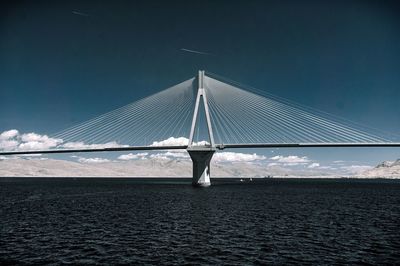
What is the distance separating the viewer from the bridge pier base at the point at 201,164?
97.0 metres

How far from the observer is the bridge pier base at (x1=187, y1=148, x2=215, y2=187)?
318 feet

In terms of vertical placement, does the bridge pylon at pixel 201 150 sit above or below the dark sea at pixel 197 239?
above

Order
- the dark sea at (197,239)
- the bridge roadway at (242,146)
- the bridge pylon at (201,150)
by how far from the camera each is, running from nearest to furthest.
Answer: the dark sea at (197,239) → the bridge pylon at (201,150) → the bridge roadway at (242,146)

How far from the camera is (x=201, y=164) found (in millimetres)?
102812

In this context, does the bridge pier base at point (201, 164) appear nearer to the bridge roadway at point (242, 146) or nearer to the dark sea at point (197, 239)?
the bridge roadway at point (242, 146)

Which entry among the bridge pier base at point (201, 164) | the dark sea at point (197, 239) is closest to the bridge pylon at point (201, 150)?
the bridge pier base at point (201, 164)

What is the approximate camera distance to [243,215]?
151 ft

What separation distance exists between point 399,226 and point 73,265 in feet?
111

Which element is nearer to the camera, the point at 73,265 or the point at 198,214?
the point at 73,265

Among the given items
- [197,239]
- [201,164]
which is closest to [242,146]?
[201,164]

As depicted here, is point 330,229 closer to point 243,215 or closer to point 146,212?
point 243,215

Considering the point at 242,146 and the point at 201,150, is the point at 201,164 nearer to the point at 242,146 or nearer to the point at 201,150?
the point at 201,150

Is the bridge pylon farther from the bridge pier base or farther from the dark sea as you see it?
the dark sea

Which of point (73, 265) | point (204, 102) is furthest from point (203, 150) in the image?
point (73, 265)
